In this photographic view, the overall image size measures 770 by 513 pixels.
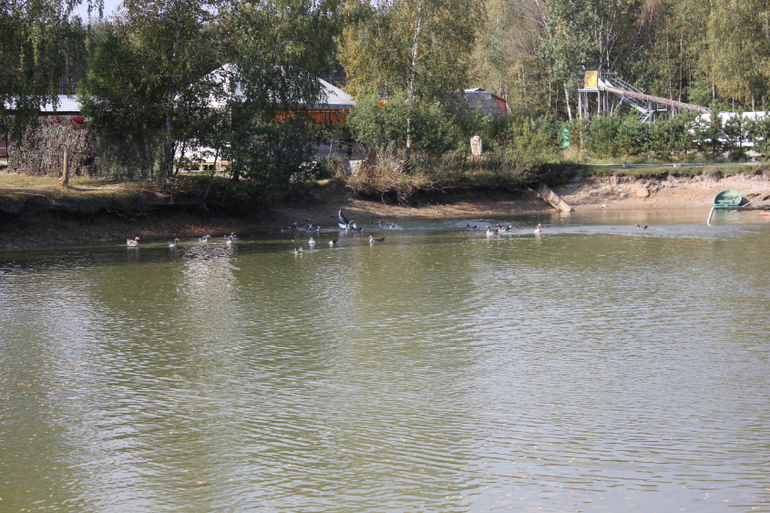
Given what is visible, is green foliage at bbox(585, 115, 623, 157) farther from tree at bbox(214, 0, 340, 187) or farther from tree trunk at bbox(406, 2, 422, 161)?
tree at bbox(214, 0, 340, 187)

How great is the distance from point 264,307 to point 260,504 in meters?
9.85

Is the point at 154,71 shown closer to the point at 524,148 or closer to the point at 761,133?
the point at 524,148

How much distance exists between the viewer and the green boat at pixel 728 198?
4088cm

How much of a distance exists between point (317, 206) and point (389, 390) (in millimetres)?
30228

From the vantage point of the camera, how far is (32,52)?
27.8m

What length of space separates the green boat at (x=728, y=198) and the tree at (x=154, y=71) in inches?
1138

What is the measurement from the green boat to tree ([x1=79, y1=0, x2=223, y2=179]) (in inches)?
1138

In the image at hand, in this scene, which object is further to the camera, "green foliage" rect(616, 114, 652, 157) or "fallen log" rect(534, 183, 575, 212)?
"green foliage" rect(616, 114, 652, 157)

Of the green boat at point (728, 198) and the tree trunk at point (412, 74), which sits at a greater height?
the tree trunk at point (412, 74)

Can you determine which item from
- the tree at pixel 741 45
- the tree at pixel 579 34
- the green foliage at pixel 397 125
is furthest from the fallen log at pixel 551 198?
the tree at pixel 579 34

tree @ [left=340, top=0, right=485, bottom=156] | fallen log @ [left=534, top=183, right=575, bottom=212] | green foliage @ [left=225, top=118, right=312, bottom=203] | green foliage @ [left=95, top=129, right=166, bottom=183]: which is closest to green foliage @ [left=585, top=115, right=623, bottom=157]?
fallen log @ [left=534, top=183, right=575, bottom=212]

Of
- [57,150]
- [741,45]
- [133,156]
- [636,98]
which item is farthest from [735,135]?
[57,150]

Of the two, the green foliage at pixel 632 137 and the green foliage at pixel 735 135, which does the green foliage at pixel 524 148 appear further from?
the green foliage at pixel 735 135

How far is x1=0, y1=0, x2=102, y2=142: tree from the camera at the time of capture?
27500 millimetres
